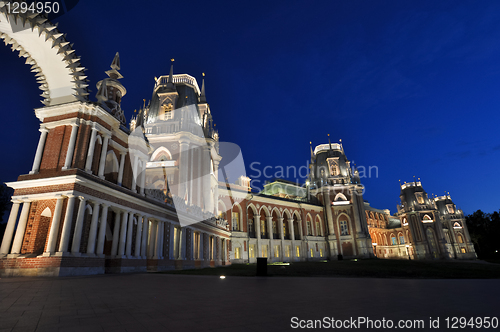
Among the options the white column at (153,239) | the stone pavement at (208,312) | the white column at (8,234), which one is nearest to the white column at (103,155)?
the white column at (8,234)

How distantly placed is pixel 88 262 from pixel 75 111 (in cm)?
938

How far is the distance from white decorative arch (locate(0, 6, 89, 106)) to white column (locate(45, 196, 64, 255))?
696cm

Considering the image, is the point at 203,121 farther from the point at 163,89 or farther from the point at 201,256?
the point at 201,256

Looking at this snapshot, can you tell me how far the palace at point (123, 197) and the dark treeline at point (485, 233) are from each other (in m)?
43.6

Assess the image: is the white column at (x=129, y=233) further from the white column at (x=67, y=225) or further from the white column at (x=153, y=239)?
the white column at (x=67, y=225)

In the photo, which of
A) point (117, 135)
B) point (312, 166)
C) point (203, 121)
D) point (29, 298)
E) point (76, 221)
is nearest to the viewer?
point (29, 298)

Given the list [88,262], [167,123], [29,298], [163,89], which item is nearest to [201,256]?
[88,262]

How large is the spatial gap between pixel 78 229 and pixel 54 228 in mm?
1046

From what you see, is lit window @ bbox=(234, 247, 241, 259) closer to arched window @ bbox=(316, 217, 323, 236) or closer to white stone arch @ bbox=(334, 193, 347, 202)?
arched window @ bbox=(316, 217, 323, 236)

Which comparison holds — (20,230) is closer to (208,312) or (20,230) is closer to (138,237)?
(138,237)

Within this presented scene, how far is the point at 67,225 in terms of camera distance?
1384 centimetres

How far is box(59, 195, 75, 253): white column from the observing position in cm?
1345

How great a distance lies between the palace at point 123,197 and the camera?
14508mm

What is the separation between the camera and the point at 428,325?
10.5ft
